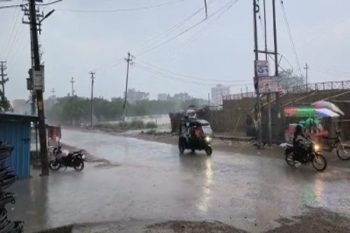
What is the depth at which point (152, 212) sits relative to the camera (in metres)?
10.3

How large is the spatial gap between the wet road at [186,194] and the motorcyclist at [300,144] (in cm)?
49

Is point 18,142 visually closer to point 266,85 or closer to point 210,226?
point 210,226

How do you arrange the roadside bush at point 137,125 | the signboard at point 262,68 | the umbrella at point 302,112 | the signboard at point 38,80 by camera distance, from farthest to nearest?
1. the roadside bush at point 137,125
2. the signboard at point 262,68
3. the umbrella at point 302,112
4. the signboard at point 38,80

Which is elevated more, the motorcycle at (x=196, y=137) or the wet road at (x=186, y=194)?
the motorcycle at (x=196, y=137)

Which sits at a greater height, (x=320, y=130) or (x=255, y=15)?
(x=255, y=15)

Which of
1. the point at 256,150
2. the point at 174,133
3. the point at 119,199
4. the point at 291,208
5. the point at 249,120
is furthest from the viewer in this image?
the point at 174,133

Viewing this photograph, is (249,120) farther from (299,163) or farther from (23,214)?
(23,214)

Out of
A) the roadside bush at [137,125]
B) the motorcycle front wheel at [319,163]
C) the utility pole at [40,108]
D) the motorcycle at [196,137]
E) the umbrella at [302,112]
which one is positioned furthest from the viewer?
the roadside bush at [137,125]

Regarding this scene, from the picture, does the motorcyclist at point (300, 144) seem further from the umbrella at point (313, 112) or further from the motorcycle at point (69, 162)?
the motorcycle at point (69, 162)

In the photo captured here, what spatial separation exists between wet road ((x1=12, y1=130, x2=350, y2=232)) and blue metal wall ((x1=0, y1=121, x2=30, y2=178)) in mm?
687

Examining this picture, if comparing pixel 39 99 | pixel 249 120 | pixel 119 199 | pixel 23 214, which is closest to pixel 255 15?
pixel 249 120

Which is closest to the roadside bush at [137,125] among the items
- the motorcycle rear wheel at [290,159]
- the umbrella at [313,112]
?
the umbrella at [313,112]

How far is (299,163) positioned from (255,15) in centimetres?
1039

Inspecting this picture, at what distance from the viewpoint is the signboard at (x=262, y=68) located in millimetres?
24344
